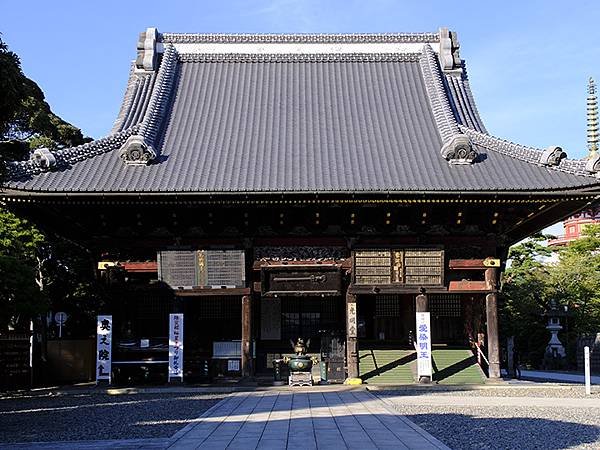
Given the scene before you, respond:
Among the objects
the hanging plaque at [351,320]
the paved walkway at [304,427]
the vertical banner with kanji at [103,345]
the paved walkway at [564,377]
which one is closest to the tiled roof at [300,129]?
the hanging plaque at [351,320]

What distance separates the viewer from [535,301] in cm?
3184

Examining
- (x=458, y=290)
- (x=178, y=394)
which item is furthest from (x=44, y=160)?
(x=458, y=290)

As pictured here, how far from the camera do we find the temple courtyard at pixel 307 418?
27.6 feet

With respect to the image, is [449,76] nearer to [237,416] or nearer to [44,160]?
[44,160]

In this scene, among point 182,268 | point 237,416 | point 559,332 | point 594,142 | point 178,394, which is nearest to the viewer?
point 237,416

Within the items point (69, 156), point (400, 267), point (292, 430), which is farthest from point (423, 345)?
point (69, 156)

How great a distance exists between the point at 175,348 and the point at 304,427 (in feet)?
25.7

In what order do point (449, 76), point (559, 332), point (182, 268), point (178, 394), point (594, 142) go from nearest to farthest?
point (178, 394)
point (182, 268)
point (594, 142)
point (449, 76)
point (559, 332)

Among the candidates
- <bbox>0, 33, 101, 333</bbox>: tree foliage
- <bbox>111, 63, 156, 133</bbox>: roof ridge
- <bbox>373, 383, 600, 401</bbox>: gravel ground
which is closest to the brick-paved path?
<bbox>373, 383, 600, 401</bbox>: gravel ground

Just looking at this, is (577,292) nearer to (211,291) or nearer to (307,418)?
(211,291)

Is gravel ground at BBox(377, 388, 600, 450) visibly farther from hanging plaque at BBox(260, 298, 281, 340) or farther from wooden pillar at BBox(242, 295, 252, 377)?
hanging plaque at BBox(260, 298, 281, 340)

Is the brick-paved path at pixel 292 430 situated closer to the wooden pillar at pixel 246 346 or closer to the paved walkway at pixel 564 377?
the wooden pillar at pixel 246 346

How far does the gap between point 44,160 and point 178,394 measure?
6.25m

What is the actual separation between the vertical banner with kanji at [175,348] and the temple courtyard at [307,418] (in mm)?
563
